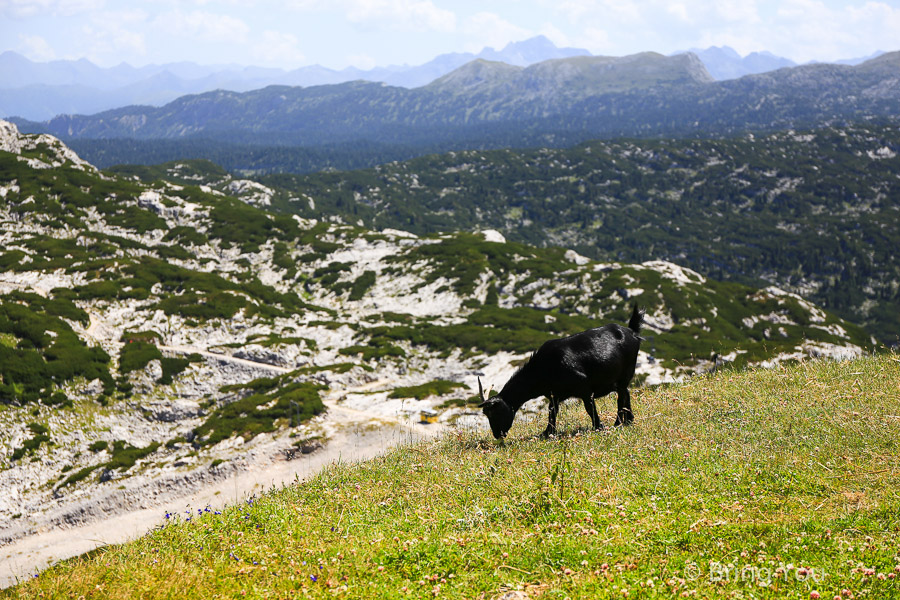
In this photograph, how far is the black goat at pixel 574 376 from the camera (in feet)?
45.2

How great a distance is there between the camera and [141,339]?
5919 centimetres

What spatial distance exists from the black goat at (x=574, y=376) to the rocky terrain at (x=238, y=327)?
200cm

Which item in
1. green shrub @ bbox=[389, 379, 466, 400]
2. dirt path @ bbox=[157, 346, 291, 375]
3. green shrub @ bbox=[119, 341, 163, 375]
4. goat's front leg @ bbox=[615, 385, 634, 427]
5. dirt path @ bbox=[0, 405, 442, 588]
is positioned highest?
goat's front leg @ bbox=[615, 385, 634, 427]

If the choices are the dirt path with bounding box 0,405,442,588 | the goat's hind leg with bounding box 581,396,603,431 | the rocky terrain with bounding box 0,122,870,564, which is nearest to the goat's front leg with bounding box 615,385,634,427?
the goat's hind leg with bounding box 581,396,603,431

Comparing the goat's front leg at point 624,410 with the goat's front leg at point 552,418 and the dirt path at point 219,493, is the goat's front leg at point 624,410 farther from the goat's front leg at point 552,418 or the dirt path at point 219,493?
the dirt path at point 219,493

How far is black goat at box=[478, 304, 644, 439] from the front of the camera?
13.8 meters

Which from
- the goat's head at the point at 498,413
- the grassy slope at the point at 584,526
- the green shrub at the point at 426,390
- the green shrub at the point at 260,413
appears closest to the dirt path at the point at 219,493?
the green shrub at the point at 260,413

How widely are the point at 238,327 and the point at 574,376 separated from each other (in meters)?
62.4

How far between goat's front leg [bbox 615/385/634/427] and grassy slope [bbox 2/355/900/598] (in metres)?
1.76

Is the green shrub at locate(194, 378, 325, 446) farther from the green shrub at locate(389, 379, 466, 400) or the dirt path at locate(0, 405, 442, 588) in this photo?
the green shrub at locate(389, 379, 466, 400)

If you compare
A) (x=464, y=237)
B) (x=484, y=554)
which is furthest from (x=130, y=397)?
(x=464, y=237)

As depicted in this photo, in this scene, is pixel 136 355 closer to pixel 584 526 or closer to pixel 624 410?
pixel 624 410

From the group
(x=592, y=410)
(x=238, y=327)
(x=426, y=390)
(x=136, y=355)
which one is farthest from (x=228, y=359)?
(x=592, y=410)

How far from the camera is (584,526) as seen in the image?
7.65 m
